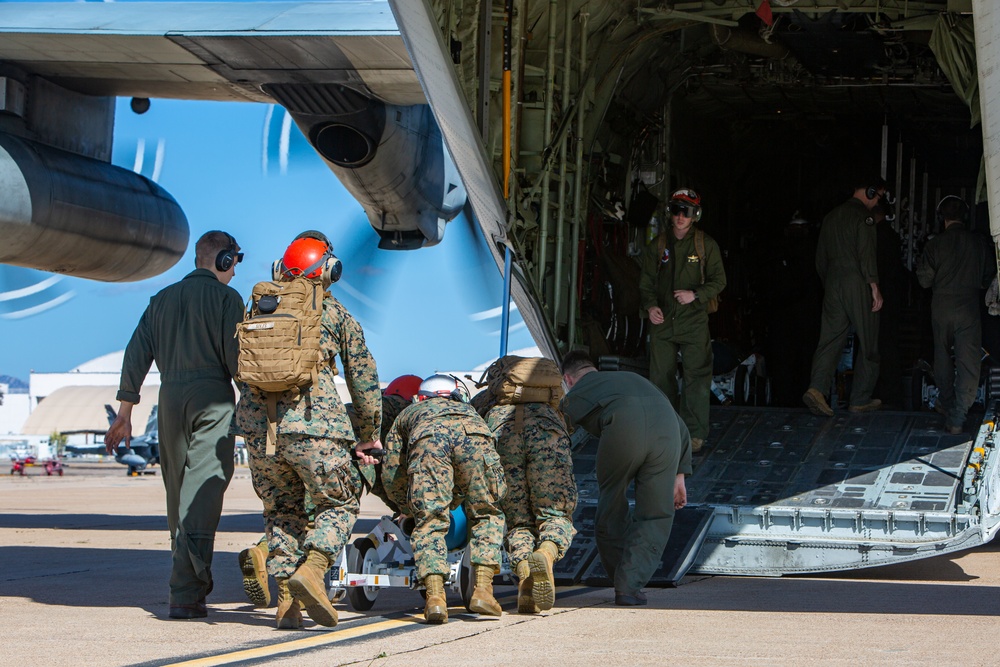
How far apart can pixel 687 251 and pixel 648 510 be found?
108 inches

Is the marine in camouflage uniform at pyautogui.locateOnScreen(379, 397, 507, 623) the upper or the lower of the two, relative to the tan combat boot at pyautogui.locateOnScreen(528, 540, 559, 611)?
upper

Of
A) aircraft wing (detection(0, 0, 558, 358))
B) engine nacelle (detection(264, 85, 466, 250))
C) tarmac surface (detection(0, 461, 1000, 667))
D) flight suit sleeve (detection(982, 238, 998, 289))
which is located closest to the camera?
tarmac surface (detection(0, 461, 1000, 667))

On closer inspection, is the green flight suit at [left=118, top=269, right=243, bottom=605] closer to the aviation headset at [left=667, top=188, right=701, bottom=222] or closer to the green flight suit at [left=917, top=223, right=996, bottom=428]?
the aviation headset at [left=667, top=188, right=701, bottom=222]

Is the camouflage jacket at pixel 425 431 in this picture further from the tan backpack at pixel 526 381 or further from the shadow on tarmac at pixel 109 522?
the shadow on tarmac at pixel 109 522

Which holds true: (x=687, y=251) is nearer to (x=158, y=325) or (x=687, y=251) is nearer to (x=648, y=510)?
(x=648, y=510)

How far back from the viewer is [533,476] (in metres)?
5.44

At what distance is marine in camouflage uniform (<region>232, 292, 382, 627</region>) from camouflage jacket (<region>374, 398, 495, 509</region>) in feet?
0.69

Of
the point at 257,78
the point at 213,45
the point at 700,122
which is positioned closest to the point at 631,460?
the point at 213,45

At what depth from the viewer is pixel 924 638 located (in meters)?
4.31

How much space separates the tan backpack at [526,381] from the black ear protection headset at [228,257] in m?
1.36

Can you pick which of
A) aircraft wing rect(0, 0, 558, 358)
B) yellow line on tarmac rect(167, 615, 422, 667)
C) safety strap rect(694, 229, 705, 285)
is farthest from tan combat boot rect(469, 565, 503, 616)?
aircraft wing rect(0, 0, 558, 358)

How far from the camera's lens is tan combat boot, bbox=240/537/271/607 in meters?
5.01

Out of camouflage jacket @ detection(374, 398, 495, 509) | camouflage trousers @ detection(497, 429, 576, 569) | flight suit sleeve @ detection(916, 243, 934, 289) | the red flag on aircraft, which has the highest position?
the red flag on aircraft

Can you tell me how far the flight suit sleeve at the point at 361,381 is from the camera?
4.96 metres
